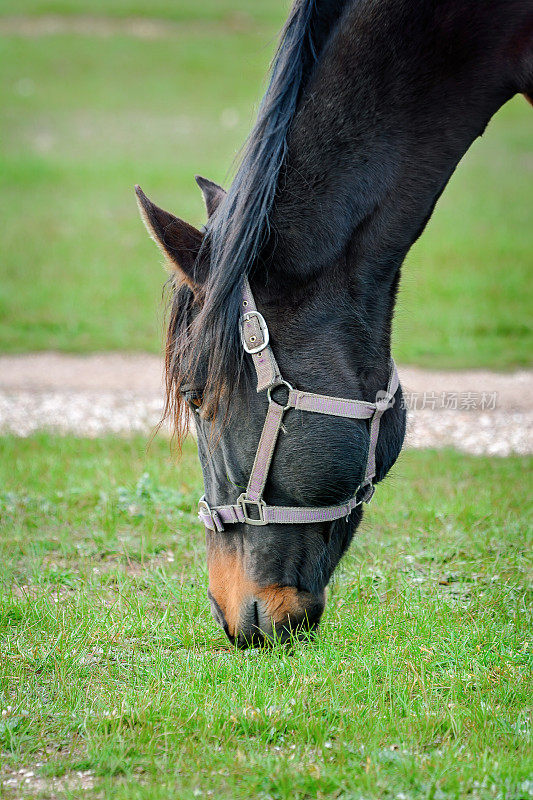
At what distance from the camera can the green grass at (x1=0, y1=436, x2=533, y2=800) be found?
8.47 feet

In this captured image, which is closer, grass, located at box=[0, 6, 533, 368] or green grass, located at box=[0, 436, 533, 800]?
green grass, located at box=[0, 436, 533, 800]

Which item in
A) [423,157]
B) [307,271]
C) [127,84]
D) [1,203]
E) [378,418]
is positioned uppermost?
[127,84]

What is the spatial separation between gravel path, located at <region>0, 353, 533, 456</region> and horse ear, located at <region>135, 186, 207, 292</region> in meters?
3.83

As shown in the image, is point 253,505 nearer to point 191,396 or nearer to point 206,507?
point 206,507

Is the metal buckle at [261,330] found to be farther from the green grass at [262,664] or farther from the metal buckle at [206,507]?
the green grass at [262,664]

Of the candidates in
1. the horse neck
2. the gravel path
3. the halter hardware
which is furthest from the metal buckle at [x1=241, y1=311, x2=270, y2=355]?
the gravel path

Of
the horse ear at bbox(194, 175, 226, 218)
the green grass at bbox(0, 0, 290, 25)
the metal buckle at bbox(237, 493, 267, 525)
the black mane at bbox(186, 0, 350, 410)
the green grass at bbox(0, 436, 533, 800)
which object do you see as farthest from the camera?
the green grass at bbox(0, 0, 290, 25)

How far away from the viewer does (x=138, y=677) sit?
3.20 m

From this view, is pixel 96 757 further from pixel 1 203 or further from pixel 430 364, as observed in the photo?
pixel 1 203

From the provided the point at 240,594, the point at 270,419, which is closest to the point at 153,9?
the point at 270,419

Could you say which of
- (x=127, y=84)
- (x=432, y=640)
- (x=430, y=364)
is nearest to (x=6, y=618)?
(x=432, y=640)

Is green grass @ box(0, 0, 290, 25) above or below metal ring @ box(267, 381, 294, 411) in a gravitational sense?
above

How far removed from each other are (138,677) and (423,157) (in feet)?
7.13

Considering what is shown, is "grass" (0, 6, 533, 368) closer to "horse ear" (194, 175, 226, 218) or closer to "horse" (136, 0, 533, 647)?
"horse ear" (194, 175, 226, 218)
